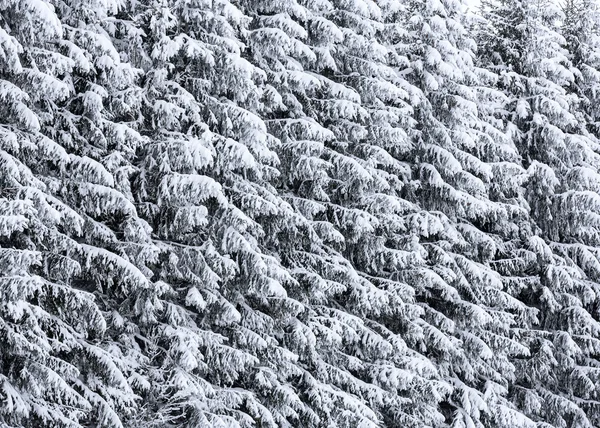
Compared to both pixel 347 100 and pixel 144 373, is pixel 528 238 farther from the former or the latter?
pixel 144 373

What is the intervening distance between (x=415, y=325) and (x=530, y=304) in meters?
4.30

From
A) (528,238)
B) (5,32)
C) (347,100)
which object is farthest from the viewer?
(528,238)

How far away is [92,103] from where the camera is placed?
11.5 meters

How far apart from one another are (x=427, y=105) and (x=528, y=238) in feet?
12.5

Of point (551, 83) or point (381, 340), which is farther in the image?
point (551, 83)

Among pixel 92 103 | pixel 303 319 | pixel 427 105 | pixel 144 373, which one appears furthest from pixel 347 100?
pixel 144 373

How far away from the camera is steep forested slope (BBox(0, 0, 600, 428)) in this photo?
35.8ft

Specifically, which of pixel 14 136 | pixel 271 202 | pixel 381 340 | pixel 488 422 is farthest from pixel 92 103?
pixel 488 422

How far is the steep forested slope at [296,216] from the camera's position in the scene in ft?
Answer: 35.8

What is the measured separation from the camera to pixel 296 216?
44.2ft

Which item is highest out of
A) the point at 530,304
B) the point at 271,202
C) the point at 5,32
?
the point at 5,32

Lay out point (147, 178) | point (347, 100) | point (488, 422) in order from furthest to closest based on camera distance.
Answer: point (488, 422)
point (347, 100)
point (147, 178)

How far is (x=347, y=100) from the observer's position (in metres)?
14.6

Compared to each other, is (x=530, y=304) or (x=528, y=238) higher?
(x=528, y=238)
